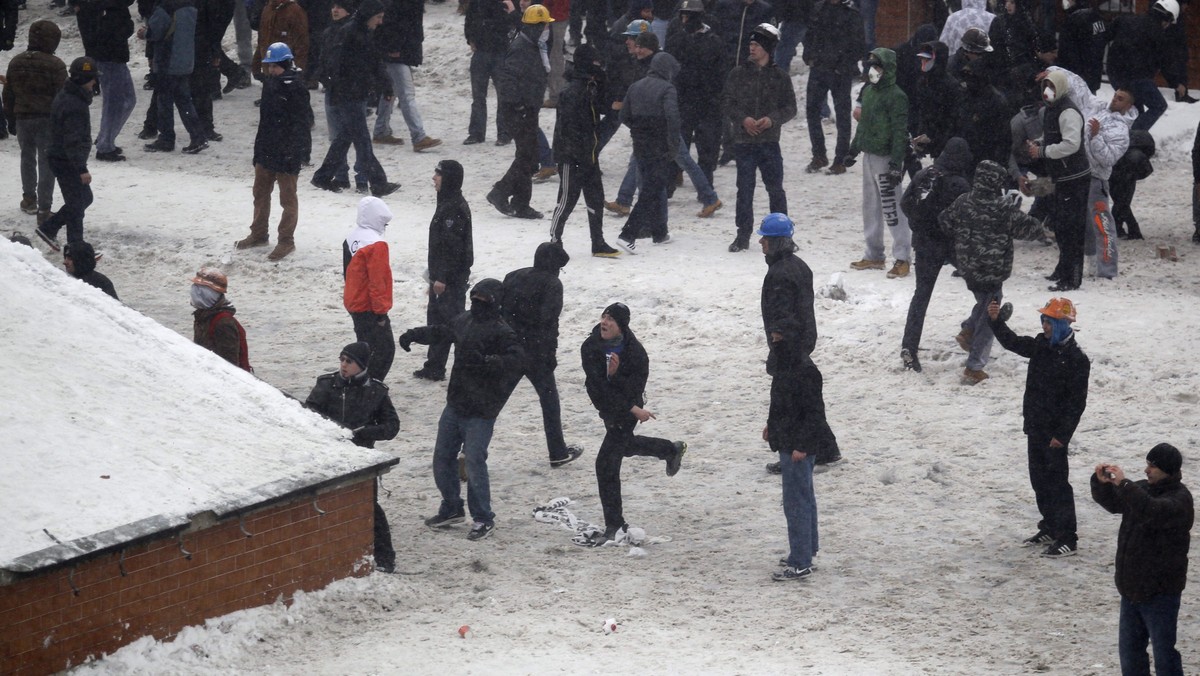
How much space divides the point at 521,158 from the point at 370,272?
4963mm

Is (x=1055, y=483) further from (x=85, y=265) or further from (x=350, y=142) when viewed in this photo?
(x=350, y=142)

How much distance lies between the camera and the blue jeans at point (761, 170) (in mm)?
13945

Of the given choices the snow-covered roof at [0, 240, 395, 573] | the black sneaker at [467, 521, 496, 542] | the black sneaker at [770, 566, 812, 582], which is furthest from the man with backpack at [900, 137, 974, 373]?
the snow-covered roof at [0, 240, 395, 573]

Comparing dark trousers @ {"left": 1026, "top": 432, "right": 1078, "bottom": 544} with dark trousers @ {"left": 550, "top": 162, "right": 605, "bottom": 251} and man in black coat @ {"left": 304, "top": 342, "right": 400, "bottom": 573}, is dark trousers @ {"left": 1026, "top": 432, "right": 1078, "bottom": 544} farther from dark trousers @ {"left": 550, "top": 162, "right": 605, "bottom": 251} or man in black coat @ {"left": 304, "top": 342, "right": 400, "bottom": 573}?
dark trousers @ {"left": 550, "top": 162, "right": 605, "bottom": 251}

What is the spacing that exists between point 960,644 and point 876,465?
8.82ft

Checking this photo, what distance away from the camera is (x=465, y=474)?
9.95 meters

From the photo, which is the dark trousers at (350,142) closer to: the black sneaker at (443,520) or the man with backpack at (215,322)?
the man with backpack at (215,322)

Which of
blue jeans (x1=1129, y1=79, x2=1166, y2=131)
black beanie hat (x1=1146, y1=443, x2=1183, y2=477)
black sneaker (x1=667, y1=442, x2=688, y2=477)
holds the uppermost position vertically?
blue jeans (x1=1129, y1=79, x2=1166, y2=131)

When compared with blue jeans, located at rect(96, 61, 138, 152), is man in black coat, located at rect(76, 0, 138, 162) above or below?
above

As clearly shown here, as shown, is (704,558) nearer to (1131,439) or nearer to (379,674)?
(379,674)

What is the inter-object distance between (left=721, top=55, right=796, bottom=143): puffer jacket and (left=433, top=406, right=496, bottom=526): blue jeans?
18.1 ft

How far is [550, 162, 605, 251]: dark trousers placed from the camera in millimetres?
14102

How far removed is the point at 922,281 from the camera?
38.5 ft

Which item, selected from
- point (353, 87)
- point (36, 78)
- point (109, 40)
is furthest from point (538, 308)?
point (109, 40)
